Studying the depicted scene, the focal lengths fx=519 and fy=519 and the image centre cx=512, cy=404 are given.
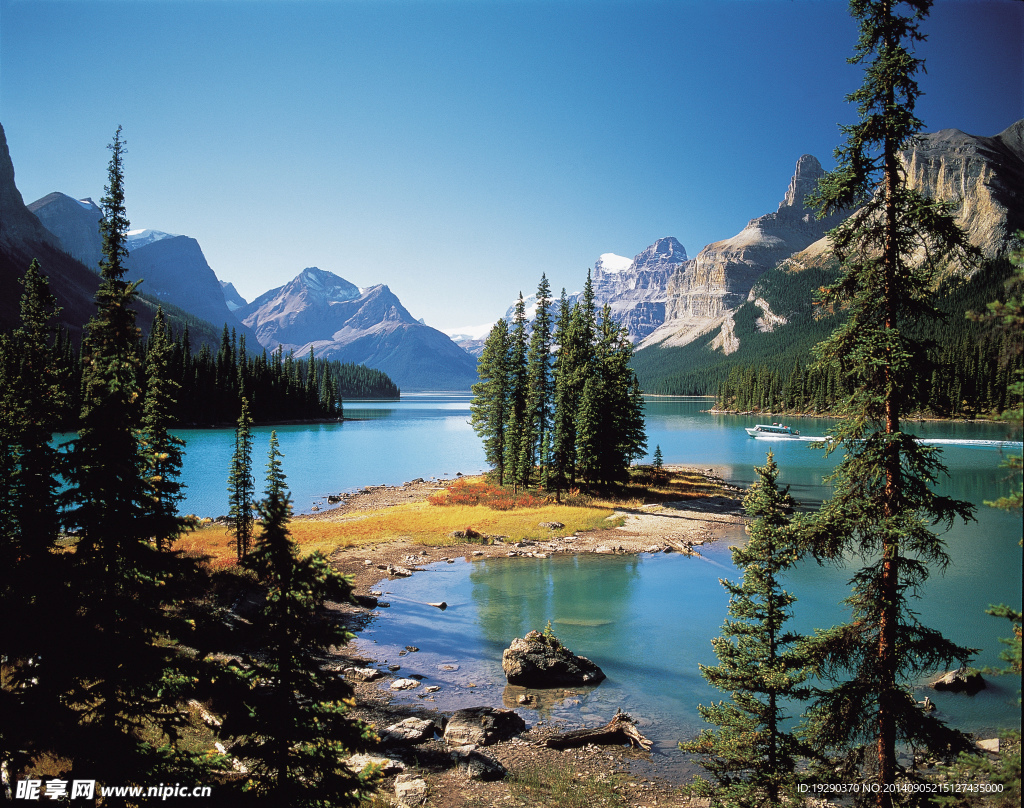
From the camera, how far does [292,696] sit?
789 cm

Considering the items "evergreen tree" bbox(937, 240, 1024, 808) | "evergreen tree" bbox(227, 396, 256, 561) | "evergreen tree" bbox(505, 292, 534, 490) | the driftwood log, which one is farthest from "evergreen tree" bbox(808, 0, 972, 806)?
"evergreen tree" bbox(505, 292, 534, 490)

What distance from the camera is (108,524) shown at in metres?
9.58

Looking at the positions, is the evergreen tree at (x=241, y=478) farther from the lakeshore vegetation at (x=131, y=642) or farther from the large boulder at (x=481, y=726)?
the large boulder at (x=481, y=726)

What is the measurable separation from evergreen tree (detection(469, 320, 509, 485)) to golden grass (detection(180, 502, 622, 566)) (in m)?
11.2

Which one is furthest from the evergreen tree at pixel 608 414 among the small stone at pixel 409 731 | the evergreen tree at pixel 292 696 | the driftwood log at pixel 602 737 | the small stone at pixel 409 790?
the evergreen tree at pixel 292 696

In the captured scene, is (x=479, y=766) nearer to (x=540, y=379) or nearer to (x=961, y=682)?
(x=961, y=682)

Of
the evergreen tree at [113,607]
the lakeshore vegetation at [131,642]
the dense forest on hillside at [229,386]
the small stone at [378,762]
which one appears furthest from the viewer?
the dense forest on hillside at [229,386]

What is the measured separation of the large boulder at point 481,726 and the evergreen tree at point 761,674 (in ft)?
21.8

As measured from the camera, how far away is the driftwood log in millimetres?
15570

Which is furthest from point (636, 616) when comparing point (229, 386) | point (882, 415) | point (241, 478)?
point (229, 386)

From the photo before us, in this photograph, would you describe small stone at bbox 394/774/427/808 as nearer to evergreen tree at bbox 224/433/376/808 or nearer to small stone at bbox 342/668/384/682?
evergreen tree at bbox 224/433/376/808

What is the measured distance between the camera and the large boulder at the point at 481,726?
1558 cm

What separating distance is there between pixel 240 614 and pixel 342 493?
1518 inches

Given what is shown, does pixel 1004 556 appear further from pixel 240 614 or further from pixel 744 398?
pixel 744 398
